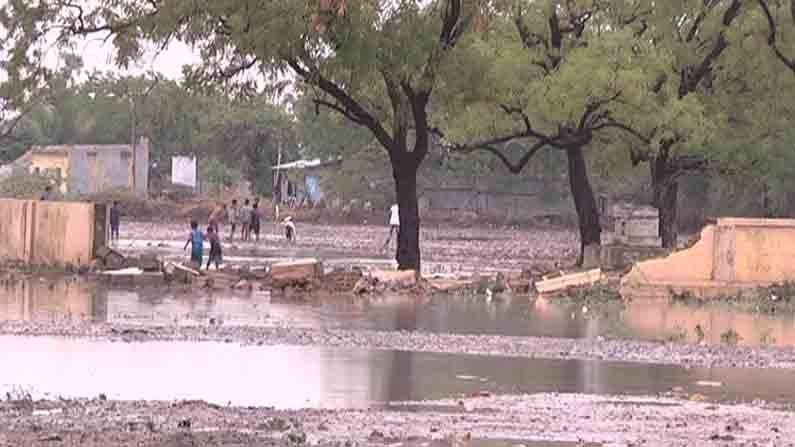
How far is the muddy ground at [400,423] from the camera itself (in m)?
13.4

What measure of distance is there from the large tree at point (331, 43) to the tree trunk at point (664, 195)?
1222cm

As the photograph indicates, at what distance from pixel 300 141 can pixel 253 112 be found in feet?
14.9

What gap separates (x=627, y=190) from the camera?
9288cm

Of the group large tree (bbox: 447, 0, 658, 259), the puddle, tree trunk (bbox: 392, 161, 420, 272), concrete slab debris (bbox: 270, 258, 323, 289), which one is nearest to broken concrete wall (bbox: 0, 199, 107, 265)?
concrete slab debris (bbox: 270, 258, 323, 289)

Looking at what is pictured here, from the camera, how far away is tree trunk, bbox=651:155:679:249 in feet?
167

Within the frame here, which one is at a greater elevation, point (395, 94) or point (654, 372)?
point (395, 94)

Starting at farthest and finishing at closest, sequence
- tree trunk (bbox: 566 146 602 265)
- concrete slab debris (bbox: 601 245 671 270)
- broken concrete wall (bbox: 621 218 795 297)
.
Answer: tree trunk (bbox: 566 146 602 265), concrete slab debris (bbox: 601 245 671 270), broken concrete wall (bbox: 621 218 795 297)

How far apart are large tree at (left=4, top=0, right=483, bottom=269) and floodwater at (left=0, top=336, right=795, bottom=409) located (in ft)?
40.3

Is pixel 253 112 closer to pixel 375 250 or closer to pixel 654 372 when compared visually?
pixel 375 250

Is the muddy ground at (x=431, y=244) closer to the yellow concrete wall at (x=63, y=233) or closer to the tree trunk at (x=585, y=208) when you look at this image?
the tree trunk at (x=585, y=208)

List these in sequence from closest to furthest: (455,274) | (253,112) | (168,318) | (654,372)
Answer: (654,372), (168,318), (455,274), (253,112)

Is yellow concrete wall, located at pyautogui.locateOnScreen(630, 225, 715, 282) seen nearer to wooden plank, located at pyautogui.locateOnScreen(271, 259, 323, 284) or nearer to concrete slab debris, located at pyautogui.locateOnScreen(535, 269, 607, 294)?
concrete slab debris, located at pyautogui.locateOnScreen(535, 269, 607, 294)

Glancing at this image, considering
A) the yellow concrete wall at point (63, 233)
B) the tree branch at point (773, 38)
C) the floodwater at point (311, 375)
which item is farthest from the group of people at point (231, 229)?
the floodwater at point (311, 375)

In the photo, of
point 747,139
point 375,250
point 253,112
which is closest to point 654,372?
point 747,139
